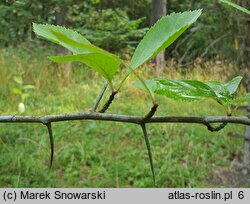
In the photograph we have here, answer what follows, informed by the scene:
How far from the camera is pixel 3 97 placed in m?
4.16

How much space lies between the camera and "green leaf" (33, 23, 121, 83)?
222 mm

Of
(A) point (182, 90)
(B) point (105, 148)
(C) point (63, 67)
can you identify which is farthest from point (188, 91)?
(C) point (63, 67)

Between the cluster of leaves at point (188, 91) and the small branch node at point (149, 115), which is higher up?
the cluster of leaves at point (188, 91)

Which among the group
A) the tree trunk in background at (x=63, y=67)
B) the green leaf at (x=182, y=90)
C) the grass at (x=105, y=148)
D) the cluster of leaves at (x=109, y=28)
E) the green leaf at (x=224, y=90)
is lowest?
the green leaf at (x=182, y=90)

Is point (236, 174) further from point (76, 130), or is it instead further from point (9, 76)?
point (9, 76)

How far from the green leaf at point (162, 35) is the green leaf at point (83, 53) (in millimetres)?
15

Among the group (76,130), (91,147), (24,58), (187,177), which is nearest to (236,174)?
(187,177)

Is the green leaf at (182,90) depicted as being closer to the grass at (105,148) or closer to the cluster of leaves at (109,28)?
the grass at (105,148)

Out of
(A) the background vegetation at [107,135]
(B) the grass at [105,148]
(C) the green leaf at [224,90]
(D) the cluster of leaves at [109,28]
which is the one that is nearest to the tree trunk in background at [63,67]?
(A) the background vegetation at [107,135]

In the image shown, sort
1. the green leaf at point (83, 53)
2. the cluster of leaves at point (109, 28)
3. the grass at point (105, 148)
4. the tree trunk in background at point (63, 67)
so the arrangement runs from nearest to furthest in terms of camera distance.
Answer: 1. the green leaf at point (83, 53)
2. the grass at point (105, 148)
3. the tree trunk in background at point (63, 67)
4. the cluster of leaves at point (109, 28)

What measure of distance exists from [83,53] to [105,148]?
2.93 m

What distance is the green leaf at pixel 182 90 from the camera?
0.26m

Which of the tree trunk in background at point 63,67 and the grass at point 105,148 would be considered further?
the tree trunk in background at point 63,67

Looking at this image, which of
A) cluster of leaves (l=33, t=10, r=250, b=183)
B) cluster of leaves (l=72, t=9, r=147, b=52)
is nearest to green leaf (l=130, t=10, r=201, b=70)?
cluster of leaves (l=33, t=10, r=250, b=183)
